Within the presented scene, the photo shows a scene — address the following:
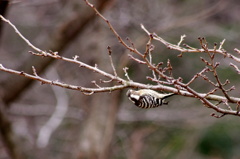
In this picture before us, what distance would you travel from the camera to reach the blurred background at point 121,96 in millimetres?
6457

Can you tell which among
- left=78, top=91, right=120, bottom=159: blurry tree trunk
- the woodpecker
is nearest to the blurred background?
left=78, top=91, right=120, bottom=159: blurry tree trunk

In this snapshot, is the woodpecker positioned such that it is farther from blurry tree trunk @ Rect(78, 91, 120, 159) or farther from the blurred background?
blurry tree trunk @ Rect(78, 91, 120, 159)

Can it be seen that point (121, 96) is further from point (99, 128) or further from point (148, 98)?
point (148, 98)

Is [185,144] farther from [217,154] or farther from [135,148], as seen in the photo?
[135,148]

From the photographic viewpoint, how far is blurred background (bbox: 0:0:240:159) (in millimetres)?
6457

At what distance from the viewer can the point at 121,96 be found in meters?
6.41

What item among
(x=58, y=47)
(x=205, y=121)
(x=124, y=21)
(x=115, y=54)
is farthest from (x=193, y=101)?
(x=58, y=47)

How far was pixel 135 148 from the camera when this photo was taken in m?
6.64

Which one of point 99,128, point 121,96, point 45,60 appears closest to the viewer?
point 45,60

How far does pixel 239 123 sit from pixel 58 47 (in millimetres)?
4587

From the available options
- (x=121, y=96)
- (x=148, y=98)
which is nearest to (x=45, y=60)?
(x=121, y=96)

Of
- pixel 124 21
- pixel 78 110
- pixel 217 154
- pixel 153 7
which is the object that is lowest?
pixel 217 154

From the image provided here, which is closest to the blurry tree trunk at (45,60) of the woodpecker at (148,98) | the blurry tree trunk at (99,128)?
the blurry tree trunk at (99,128)

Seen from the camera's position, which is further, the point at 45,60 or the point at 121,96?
the point at 121,96
